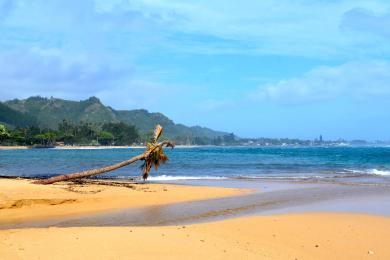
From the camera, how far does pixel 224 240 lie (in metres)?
11.6

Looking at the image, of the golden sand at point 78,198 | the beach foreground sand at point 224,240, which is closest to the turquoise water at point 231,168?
the golden sand at point 78,198

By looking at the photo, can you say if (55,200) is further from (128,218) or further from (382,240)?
(382,240)

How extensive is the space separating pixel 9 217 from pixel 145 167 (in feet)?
40.7

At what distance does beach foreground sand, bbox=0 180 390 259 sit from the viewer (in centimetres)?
995

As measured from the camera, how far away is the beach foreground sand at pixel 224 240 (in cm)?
995

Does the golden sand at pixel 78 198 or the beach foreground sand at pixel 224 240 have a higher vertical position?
the beach foreground sand at pixel 224 240

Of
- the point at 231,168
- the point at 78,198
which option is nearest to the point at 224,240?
the point at 78,198

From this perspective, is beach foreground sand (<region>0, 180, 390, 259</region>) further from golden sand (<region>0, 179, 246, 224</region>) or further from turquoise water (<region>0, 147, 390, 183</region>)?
turquoise water (<region>0, 147, 390, 183</region>)

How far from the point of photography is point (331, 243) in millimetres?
11781

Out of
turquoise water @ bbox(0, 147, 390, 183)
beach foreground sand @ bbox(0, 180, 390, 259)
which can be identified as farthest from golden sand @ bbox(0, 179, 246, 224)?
turquoise water @ bbox(0, 147, 390, 183)

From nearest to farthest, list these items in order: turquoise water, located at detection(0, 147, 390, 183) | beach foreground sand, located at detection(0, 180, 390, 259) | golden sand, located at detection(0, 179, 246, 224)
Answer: beach foreground sand, located at detection(0, 180, 390, 259) < golden sand, located at detection(0, 179, 246, 224) < turquoise water, located at detection(0, 147, 390, 183)

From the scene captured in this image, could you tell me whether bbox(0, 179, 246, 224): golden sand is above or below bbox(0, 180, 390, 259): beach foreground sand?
below

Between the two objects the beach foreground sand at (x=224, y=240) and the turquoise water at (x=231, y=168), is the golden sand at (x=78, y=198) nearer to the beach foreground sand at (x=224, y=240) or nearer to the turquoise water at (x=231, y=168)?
the beach foreground sand at (x=224, y=240)

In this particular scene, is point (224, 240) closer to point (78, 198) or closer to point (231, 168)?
point (78, 198)
